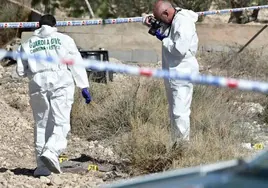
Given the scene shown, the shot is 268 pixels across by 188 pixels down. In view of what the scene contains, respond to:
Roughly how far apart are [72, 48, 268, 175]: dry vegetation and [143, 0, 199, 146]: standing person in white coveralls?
194 millimetres

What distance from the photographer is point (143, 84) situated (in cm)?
1178

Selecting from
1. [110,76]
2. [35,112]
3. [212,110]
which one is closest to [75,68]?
[35,112]

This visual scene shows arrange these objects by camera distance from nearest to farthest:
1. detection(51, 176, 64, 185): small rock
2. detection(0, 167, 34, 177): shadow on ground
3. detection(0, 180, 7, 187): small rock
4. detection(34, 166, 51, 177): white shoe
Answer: detection(0, 180, 7, 187): small rock, detection(51, 176, 64, 185): small rock, detection(34, 166, 51, 177): white shoe, detection(0, 167, 34, 177): shadow on ground

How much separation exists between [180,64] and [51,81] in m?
1.46

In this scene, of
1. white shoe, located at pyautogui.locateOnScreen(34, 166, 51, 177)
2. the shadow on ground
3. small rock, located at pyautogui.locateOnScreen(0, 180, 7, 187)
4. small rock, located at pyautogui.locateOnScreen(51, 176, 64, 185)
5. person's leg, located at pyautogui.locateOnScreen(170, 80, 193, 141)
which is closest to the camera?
small rock, located at pyautogui.locateOnScreen(0, 180, 7, 187)

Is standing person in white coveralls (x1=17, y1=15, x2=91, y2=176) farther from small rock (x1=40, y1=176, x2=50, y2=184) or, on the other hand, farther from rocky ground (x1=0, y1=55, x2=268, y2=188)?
rocky ground (x1=0, y1=55, x2=268, y2=188)

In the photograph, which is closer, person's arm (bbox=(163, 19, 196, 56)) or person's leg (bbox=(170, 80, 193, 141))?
person's arm (bbox=(163, 19, 196, 56))

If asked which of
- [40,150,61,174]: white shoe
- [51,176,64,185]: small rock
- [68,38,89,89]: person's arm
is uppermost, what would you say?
[68,38,89,89]: person's arm

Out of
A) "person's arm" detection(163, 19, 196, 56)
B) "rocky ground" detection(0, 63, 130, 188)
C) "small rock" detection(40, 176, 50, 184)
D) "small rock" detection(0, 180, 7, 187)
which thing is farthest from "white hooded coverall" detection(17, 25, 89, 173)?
"person's arm" detection(163, 19, 196, 56)

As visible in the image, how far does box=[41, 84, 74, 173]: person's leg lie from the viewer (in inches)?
330

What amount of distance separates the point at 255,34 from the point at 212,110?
7.00 m

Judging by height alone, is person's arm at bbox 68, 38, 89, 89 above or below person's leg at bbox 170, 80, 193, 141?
above

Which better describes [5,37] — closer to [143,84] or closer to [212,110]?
[143,84]

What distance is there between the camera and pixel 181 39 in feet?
28.9
